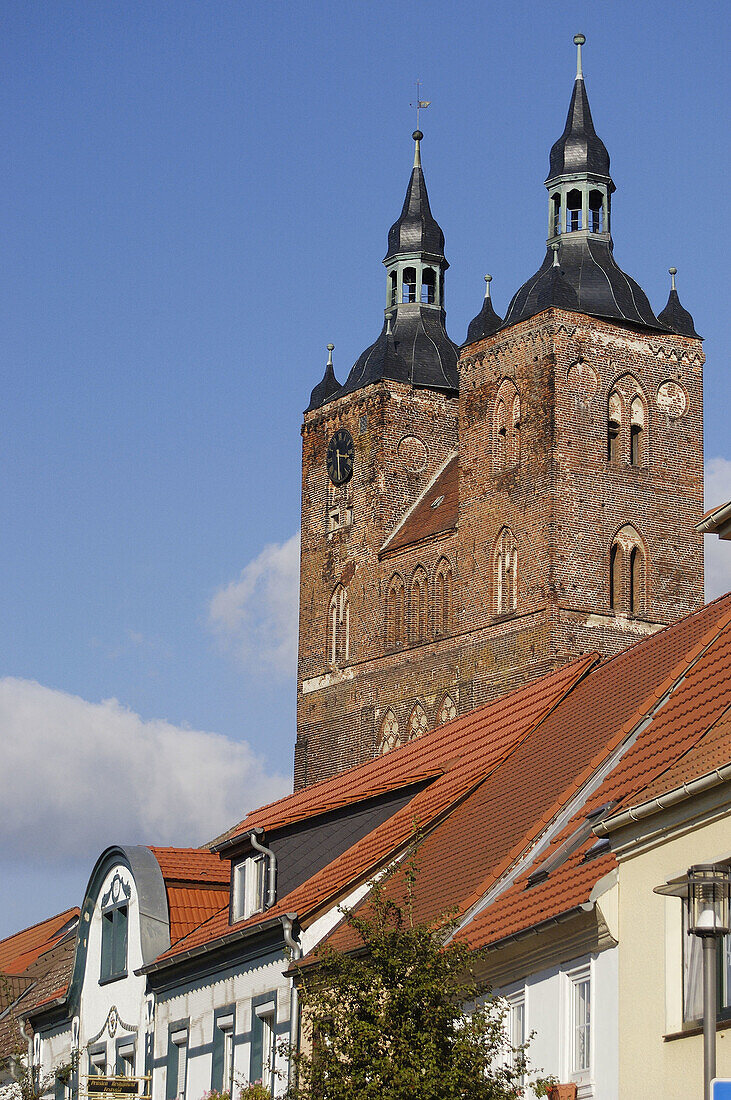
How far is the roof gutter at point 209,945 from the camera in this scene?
28688 mm

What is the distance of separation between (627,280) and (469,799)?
48071 millimetres

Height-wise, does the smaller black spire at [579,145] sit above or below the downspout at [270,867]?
above

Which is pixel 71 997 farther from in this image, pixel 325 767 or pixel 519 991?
pixel 325 767

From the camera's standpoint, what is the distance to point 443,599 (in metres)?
76.3

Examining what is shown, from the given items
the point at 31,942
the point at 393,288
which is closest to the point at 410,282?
the point at 393,288

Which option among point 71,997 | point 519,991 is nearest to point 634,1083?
point 519,991

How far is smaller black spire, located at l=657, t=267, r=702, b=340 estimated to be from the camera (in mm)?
74750

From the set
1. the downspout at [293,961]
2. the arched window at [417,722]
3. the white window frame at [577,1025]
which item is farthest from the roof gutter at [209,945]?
the arched window at [417,722]

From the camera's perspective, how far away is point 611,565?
234ft

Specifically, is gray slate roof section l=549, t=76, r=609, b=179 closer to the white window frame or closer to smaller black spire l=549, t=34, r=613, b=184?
smaller black spire l=549, t=34, r=613, b=184

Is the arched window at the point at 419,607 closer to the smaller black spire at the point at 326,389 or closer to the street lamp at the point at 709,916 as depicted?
the smaller black spire at the point at 326,389

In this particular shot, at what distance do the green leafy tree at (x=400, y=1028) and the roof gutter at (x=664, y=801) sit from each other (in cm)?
157

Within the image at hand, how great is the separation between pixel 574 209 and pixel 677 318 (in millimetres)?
5571

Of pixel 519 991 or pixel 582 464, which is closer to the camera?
pixel 519 991
